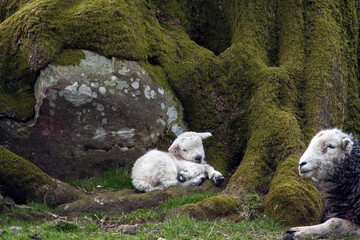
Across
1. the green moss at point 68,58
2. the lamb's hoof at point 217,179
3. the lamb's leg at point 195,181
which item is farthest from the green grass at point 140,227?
the green moss at point 68,58

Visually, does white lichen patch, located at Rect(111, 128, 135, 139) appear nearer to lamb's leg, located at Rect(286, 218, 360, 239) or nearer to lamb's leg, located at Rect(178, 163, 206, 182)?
lamb's leg, located at Rect(178, 163, 206, 182)

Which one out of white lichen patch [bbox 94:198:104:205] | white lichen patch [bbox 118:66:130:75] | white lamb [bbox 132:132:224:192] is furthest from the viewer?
white lichen patch [bbox 118:66:130:75]

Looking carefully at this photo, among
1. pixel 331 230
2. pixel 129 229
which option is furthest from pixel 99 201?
pixel 331 230

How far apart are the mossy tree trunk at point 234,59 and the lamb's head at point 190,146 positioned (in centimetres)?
47

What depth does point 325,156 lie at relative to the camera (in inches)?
275

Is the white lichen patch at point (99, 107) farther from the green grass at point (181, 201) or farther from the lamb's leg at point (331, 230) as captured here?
the lamb's leg at point (331, 230)

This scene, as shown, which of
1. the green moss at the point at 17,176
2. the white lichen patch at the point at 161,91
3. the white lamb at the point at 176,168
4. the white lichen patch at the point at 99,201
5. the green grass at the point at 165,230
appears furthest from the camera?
the white lichen patch at the point at 161,91

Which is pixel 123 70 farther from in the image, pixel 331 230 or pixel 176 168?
pixel 331 230

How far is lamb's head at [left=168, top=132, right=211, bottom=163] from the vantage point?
9.70m

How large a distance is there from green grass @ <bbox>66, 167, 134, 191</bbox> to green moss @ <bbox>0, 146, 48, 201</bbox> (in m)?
1.10

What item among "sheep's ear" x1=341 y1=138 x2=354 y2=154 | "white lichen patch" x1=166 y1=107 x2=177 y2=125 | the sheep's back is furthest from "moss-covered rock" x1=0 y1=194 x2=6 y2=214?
"sheep's ear" x1=341 y1=138 x2=354 y2=154

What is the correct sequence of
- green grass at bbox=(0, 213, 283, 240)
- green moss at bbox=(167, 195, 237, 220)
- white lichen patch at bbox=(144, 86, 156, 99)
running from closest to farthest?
green grass at bbox=(0, 213, 283, 240) → green moss at bbox=(167, 195, 237, 220) → white lichen patch at bbox=(144, 86, 156, 99)

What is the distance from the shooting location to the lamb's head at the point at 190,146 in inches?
382

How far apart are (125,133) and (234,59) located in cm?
318
